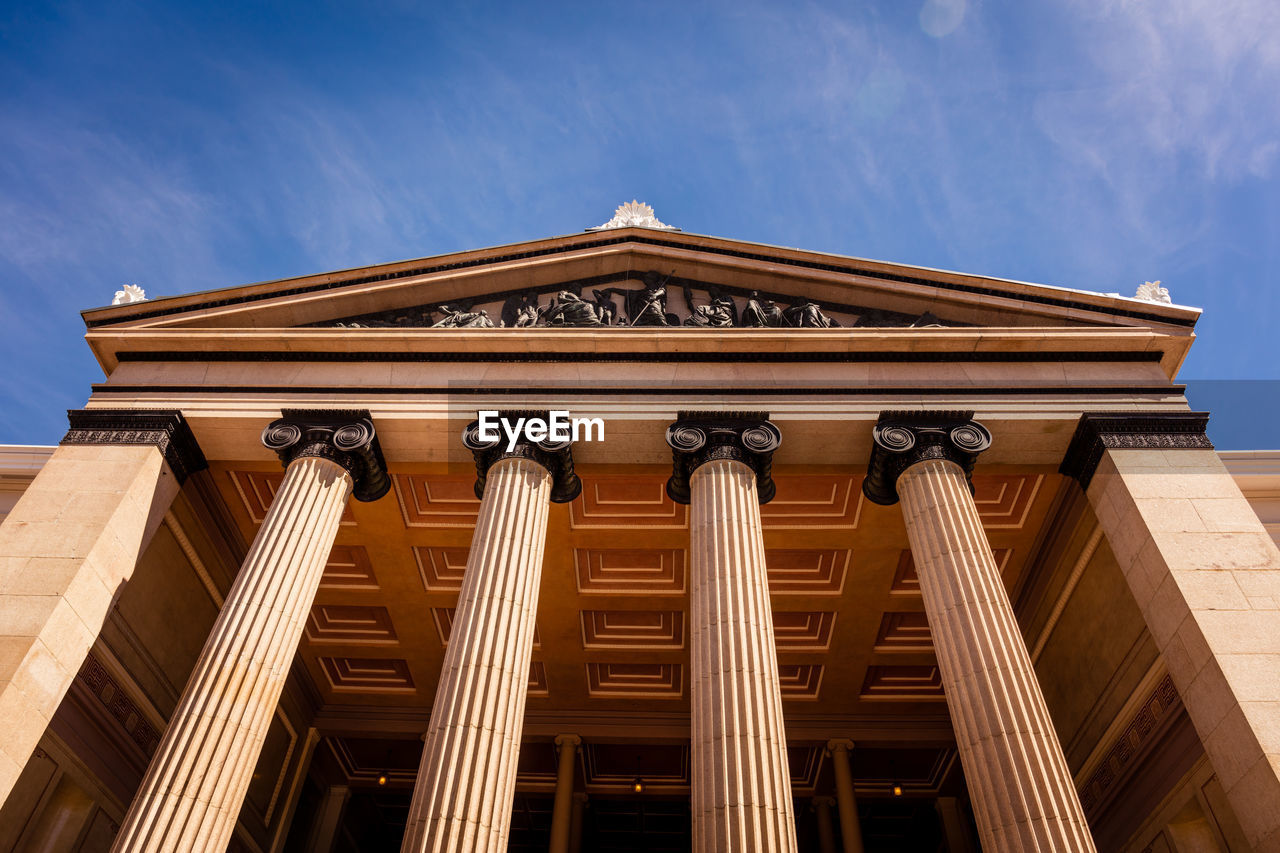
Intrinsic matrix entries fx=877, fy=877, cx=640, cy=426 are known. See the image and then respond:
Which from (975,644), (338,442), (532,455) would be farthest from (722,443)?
(338,442)

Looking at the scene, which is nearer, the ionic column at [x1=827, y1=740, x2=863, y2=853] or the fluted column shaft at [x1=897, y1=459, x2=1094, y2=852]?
the fluted column shaft at [x1=897, y1=459, x2=1094, y2=852]

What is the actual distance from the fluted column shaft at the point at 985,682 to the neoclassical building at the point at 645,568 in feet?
0.18

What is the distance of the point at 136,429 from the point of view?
1753 centimetres

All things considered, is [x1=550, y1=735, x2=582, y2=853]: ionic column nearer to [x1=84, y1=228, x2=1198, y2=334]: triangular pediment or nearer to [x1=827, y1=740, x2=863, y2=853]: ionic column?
[x1=827, y1=740, x2=863, y2=853]: ionic column

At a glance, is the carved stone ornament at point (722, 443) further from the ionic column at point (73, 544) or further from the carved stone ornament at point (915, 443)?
the ionic column at point (73, 544)

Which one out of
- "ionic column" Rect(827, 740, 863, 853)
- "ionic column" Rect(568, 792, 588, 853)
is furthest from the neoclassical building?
"ionic column" Rect(568, 792, 588, 853)

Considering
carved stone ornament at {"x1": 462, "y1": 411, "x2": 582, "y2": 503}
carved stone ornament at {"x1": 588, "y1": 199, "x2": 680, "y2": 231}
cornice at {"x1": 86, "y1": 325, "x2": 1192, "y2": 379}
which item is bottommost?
carved stone ornament at {"x1": 462, "y1": 411, "x2": 582, "y2": 503}

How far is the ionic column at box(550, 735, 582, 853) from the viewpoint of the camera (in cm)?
2269

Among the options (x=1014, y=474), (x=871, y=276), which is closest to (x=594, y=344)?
(x=871, y=276)

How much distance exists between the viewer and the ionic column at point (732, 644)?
1130cm

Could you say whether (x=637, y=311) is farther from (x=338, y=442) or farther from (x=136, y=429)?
(x=136, y=429)

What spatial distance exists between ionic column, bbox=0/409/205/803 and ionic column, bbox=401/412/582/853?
6052 millimetres

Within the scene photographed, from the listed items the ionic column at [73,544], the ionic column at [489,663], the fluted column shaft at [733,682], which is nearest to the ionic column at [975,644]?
the fluted column shaft at [733,682]

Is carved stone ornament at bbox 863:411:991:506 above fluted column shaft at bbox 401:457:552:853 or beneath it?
above
